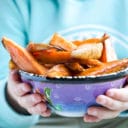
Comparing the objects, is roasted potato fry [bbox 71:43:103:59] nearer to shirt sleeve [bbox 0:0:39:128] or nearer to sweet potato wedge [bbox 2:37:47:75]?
sweet potato wedge [bbox 2:37:47:75]

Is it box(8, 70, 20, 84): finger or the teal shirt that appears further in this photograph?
the teal shirt

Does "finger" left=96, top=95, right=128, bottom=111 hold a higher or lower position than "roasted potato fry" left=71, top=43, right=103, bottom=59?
lower

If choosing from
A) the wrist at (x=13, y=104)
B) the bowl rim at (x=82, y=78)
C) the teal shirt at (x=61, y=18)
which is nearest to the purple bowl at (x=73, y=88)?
the bowl rim at (x=82, y=78)

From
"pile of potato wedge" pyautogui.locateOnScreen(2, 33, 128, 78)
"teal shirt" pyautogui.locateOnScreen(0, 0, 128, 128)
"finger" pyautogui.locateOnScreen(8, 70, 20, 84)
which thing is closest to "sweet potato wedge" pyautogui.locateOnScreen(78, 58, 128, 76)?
"pile of potato wedge" pyautogui.locateOnScreen(2, 33, 128, 78)

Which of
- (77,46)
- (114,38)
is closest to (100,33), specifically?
(114,38)

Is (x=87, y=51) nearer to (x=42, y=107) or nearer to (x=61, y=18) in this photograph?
(x=42, y=107)

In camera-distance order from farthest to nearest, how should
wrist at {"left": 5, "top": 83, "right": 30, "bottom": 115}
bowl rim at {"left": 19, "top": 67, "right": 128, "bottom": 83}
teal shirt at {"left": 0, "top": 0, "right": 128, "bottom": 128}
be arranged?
teal shirt at {"left": 0, "top": 0, "right": 128, "bottom": 128} < wrist at {"left": 5, "top": 83, "right": 30, "bottom": 115} < bowl rim at {"left": 19, "top": 67, "right": 128, "bottom": 83}

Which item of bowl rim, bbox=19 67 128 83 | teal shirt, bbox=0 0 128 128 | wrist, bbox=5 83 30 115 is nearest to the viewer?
bowl rim, bbox=19 67 128 83
